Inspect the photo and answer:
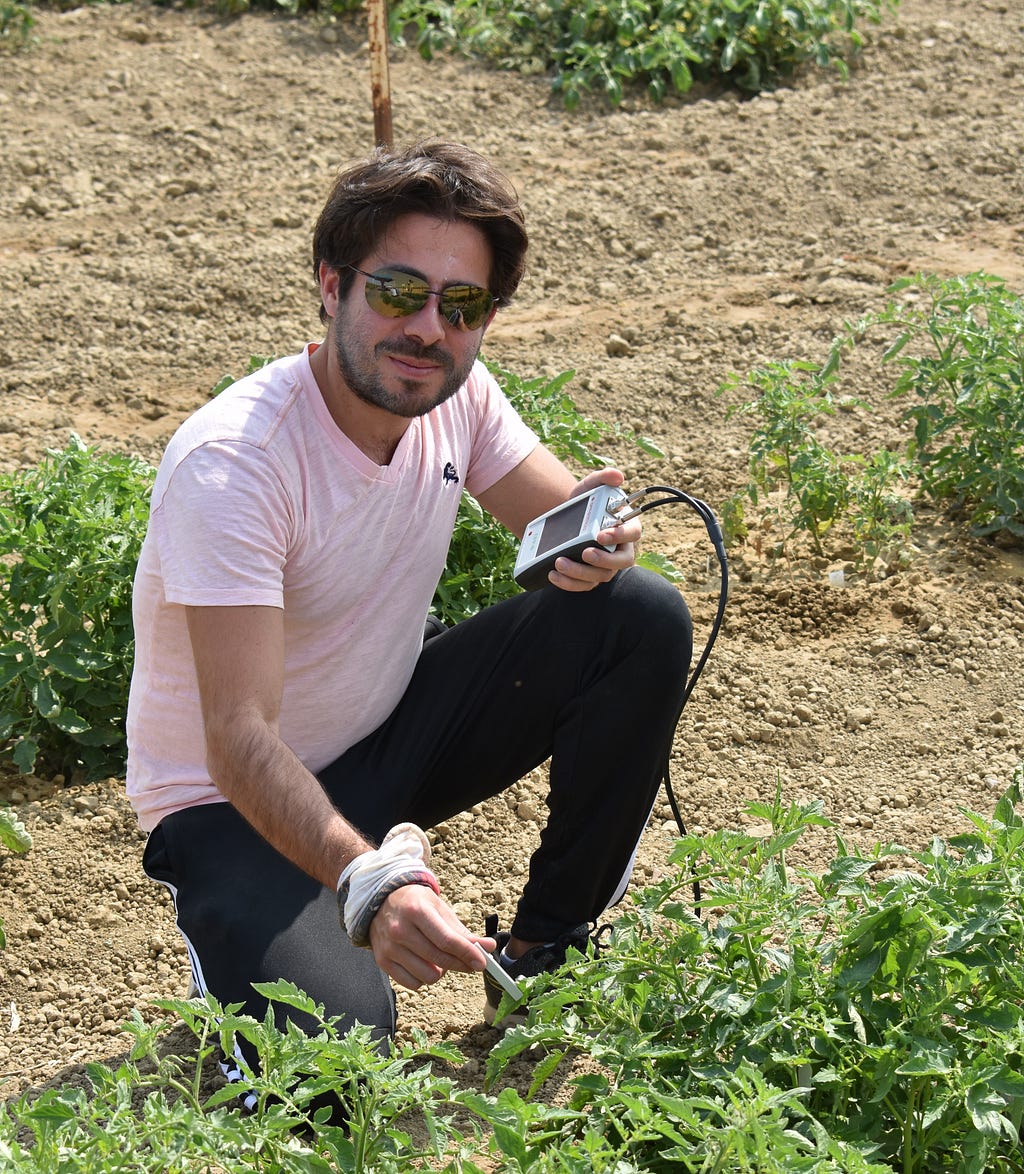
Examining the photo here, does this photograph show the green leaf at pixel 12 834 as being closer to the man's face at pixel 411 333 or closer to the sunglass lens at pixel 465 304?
the man's face at pixel 411 333

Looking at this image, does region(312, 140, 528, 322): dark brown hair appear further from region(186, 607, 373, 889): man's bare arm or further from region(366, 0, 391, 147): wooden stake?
region(366, 0, 391, 147): wooden stake

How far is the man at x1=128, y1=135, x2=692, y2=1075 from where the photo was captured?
2.24m

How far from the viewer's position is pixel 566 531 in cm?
256

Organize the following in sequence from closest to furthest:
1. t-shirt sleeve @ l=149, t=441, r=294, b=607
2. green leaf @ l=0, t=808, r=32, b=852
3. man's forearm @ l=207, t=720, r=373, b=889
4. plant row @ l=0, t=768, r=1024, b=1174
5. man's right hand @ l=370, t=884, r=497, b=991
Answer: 1. plant row @ l=0, t=768, r=1024, b=1174
2. man's right hand @ l=370, t=884, r=497, b=991
3. man's forearm @ l=207, t=720, r=373, b=889
4. t-shirt sleeve @ l=149, t=441, r=294, b=607
5. green leaf @ l=0, t=808, r=32, b=852

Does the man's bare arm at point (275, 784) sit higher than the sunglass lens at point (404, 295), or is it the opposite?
the sunglass lens at point (404, 295)

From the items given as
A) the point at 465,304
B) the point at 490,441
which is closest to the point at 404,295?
the point at 465,304

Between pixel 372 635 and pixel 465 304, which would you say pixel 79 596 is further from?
pixel 465 304

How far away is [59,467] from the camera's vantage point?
3.24 meters

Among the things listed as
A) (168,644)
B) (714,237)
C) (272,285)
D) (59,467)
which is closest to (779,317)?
(714,237)

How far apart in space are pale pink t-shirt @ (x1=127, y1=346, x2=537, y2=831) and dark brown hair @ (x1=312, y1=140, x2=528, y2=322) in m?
0.21

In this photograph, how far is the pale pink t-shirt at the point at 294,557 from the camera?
2.26 m

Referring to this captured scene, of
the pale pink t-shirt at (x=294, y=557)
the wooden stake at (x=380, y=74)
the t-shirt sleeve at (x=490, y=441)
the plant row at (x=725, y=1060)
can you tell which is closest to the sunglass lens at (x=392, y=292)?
the pale pink t-shirt at (x=294, y=557)

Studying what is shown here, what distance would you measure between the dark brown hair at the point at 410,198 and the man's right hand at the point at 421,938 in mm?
1086

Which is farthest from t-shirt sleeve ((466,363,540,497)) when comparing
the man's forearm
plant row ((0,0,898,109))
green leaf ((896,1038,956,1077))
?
plant row ((0,0,898,109))
